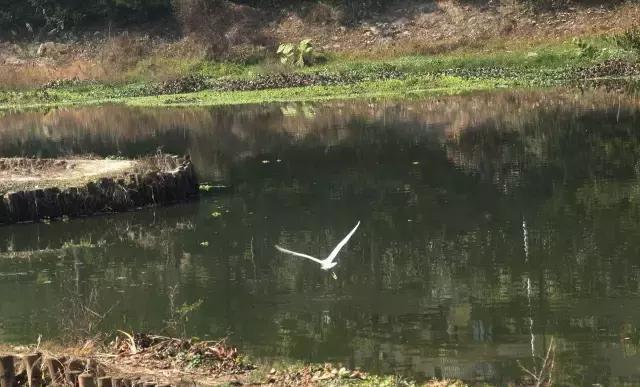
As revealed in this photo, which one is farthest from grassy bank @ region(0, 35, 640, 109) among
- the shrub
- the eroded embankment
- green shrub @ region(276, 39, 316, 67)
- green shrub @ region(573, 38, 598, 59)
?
the eroded embankment

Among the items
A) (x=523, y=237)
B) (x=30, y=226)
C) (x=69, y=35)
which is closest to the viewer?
(x=523, y=237)

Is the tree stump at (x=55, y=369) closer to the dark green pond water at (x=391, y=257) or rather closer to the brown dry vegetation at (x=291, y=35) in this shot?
the dark green pond water at (x=391, y=257)

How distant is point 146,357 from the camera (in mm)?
9617

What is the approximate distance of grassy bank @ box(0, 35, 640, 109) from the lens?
4044 cm

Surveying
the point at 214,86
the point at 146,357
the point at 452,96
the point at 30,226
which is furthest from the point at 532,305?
the point at 214,86

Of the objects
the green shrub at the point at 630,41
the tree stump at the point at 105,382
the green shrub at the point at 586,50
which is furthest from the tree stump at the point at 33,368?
the green shrub at the point at 586,50

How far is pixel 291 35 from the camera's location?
5381 centimetres

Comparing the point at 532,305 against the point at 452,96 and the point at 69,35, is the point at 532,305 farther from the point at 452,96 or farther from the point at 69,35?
the point at 69,35

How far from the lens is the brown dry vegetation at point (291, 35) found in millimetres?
47875

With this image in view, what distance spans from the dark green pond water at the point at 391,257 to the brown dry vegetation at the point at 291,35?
2066 centimetres

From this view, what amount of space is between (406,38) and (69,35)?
20.7m

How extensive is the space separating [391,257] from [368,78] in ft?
102

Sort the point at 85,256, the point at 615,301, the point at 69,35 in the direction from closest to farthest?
the point at 615,301 < the point at 85,256 < the point at 69,35

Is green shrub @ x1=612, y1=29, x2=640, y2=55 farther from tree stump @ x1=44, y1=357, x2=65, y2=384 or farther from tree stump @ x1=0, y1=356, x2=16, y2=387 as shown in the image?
tree stump @ x1=0, y1=356, x2=16, y2=387
